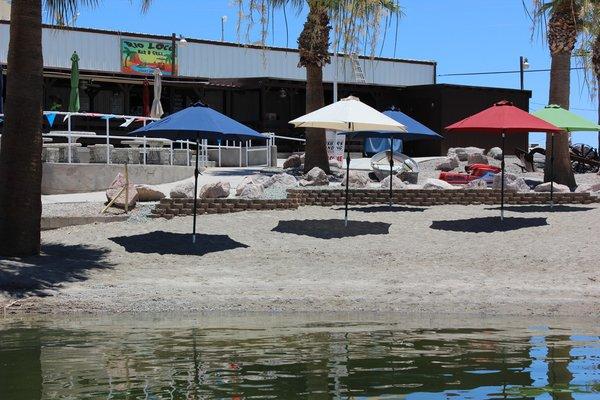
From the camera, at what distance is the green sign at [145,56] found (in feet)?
132

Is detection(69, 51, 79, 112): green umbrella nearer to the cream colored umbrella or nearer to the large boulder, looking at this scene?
the large boulder

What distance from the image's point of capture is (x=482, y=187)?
70.7 feet

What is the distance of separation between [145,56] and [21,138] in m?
27.2

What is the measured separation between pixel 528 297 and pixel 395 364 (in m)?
4.72

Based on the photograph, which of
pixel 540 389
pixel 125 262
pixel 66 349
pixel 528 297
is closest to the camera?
pixel 540 389

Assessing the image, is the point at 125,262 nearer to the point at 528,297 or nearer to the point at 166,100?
the point at 528,297

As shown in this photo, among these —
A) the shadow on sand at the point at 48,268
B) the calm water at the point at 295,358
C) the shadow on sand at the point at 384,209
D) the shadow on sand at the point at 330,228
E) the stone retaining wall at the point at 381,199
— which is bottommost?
the calm water at the point at 295,358

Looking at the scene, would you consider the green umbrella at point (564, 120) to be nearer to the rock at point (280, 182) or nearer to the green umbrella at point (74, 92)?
the rock at point (280, 182)

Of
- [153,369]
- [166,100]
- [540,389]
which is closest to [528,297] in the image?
[540,389]

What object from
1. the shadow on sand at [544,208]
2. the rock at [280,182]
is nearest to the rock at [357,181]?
the rock at [280,182]

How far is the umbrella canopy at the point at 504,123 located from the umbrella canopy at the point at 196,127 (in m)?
3.93

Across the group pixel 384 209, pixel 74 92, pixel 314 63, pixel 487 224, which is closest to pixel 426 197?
pixel 384 209

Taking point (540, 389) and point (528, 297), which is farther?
point (528, 297)

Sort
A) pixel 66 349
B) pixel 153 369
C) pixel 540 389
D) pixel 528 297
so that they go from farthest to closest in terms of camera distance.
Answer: pixel 528 297 < pixel 66 349 < pixel 153 369 < pixel 540 389
